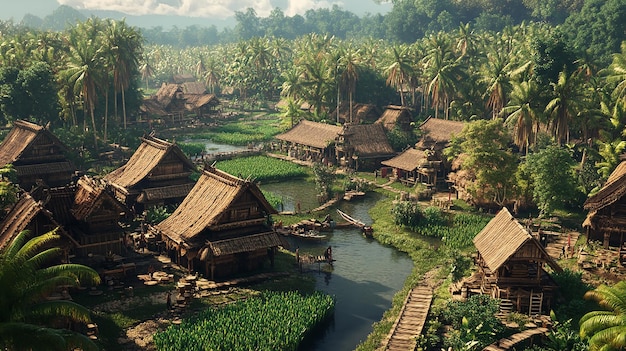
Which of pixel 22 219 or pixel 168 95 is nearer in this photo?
pixel 22 219

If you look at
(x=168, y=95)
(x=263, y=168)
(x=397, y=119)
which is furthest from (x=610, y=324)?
(x=168, y=95)

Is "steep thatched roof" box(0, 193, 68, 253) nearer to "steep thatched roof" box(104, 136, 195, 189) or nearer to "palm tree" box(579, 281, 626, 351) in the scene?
"steep thatched roof" box(104, 136, 195, 189)

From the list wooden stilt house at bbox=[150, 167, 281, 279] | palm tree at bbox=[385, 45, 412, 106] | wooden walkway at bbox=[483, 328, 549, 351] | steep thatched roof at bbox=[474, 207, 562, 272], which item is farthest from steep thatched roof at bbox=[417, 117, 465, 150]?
wooden walkway at bbox=[483, 328, 549, 351]

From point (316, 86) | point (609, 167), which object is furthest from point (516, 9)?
point (609, 167)

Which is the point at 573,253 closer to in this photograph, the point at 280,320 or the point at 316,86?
the point at 280,320

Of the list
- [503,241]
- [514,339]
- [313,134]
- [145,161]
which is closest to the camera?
[514,339]

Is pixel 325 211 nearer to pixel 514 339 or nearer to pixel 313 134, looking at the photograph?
pixel 313 134
